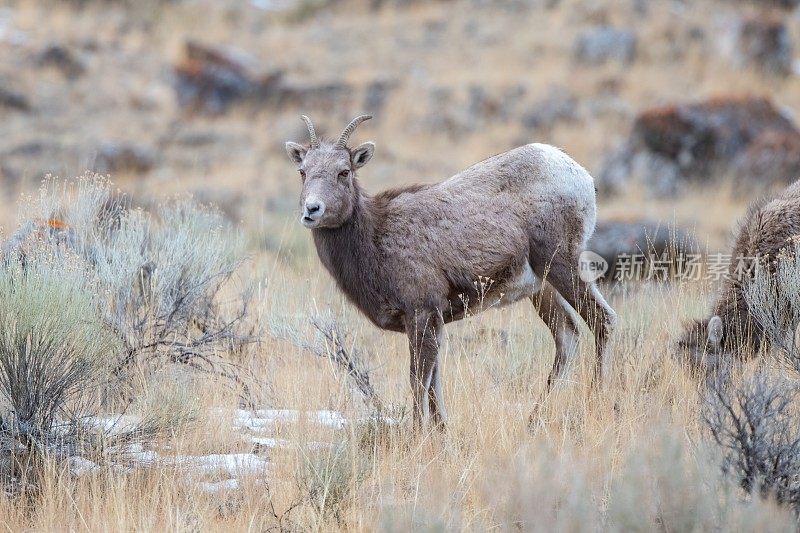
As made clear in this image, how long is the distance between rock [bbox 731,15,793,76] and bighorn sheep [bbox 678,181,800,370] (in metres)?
17.1

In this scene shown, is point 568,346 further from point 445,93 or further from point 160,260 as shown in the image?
point 445,93

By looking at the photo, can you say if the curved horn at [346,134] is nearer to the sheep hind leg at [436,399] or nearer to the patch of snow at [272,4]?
the sheep hind leg at [436,399]

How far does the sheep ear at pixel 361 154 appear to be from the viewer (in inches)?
273

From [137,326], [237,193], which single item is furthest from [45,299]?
[237,193]

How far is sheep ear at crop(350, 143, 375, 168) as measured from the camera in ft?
22.7

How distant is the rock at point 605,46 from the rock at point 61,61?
40.3 feet

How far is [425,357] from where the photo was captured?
21.5ft

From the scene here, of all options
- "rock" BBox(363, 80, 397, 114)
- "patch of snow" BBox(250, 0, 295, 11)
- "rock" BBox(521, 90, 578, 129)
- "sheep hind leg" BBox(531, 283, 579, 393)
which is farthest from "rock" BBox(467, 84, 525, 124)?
"sheep hind leg" BBox(531, 283, 579, 393)

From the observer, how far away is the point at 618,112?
23.0 m

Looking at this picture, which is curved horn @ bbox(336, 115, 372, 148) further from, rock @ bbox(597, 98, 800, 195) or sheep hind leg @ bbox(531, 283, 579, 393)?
rock @ bbox(597, 98, 800, 195)

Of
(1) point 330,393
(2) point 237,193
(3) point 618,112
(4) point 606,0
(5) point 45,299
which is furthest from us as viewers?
(4) point 606,0

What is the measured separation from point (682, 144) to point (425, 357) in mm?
14464

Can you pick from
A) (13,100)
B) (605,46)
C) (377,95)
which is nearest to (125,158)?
(13,100)

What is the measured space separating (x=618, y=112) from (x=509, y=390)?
17.0 meters
